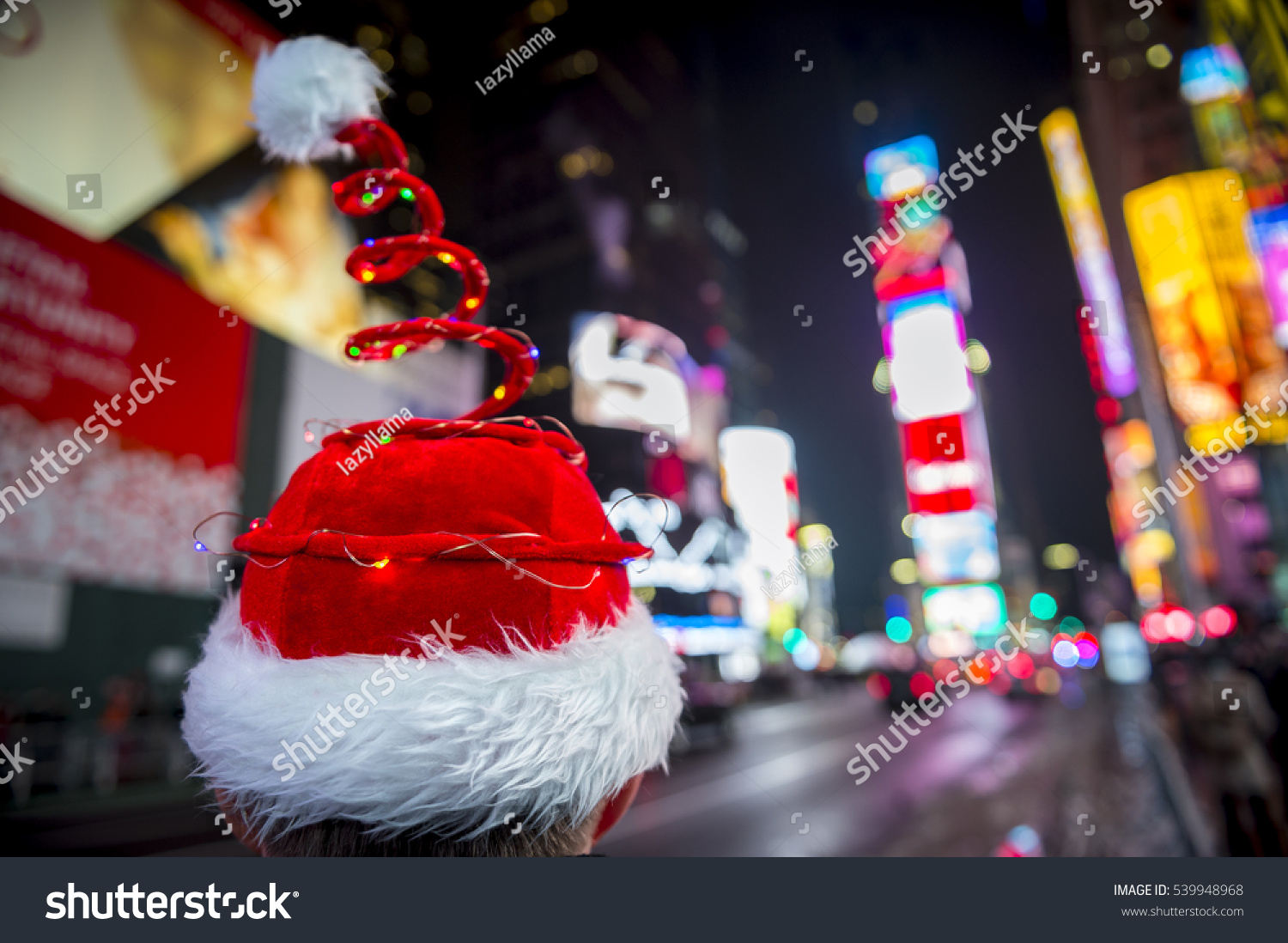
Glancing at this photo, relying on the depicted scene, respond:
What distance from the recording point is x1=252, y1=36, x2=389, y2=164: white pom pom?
38.4 inches

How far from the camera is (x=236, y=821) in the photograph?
83 centimetres

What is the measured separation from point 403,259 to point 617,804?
2.81 feet

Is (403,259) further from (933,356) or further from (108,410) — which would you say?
(933,356)

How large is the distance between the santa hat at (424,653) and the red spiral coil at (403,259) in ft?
0.54

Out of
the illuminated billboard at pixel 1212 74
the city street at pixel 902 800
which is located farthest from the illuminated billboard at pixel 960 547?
the illuminated billboard at pixel 1212 74

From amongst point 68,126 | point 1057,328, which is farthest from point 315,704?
point 1057,328

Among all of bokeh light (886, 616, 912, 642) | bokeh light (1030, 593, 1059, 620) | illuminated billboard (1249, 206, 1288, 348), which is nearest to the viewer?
illuminated billboard (1249, 206, 1288, 348)

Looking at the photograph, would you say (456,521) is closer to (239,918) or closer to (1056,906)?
(239,918)

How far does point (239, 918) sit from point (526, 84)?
5754 mm

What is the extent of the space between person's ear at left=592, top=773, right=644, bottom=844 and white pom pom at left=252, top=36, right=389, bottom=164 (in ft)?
3.44

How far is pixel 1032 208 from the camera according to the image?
5.13 metres

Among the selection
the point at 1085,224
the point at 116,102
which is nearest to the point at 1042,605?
the point at 1085,224

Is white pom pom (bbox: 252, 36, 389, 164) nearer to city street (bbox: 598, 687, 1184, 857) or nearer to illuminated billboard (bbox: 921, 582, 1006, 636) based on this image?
city street (bbox: 598, 687, 1184, 857)

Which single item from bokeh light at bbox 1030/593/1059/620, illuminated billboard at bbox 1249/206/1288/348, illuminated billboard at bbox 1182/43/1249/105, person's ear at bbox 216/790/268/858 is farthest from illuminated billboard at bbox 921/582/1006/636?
person's ear at bbox 216/790/268/858
